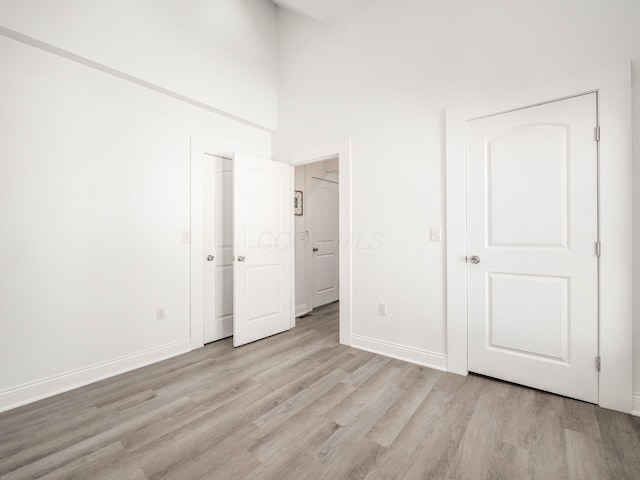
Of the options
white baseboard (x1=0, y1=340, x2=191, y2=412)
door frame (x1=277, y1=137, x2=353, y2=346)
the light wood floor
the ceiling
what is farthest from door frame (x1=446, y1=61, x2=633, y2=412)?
white baseboard (x1=0, y1=340, x2=191, y2=412)

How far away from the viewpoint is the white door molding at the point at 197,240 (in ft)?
9.61

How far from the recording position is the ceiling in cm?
280

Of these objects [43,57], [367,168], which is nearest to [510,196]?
[367,168]

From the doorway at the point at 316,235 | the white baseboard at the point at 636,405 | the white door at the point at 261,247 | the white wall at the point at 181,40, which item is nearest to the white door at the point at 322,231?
the doorway at the point at 316,235

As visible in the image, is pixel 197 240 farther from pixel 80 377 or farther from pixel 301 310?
pixel 301 310

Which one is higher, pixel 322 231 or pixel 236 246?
pixel 322 231

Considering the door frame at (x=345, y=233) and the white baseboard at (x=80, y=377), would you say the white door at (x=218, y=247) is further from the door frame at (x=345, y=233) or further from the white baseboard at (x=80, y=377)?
the door frame at (x=345, y=233)

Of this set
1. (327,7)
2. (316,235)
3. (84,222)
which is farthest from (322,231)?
(84,222)

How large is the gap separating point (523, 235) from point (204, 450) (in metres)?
2.40

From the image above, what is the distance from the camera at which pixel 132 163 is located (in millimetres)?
2518

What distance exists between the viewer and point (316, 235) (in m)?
4.53

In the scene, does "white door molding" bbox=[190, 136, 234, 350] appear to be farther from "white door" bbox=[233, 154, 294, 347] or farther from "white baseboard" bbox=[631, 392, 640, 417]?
"white baseboard" bbox=[631, 392, 640, 417]

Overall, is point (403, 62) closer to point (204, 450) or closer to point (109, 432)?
point (204, 450)

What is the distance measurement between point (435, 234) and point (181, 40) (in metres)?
2.93
